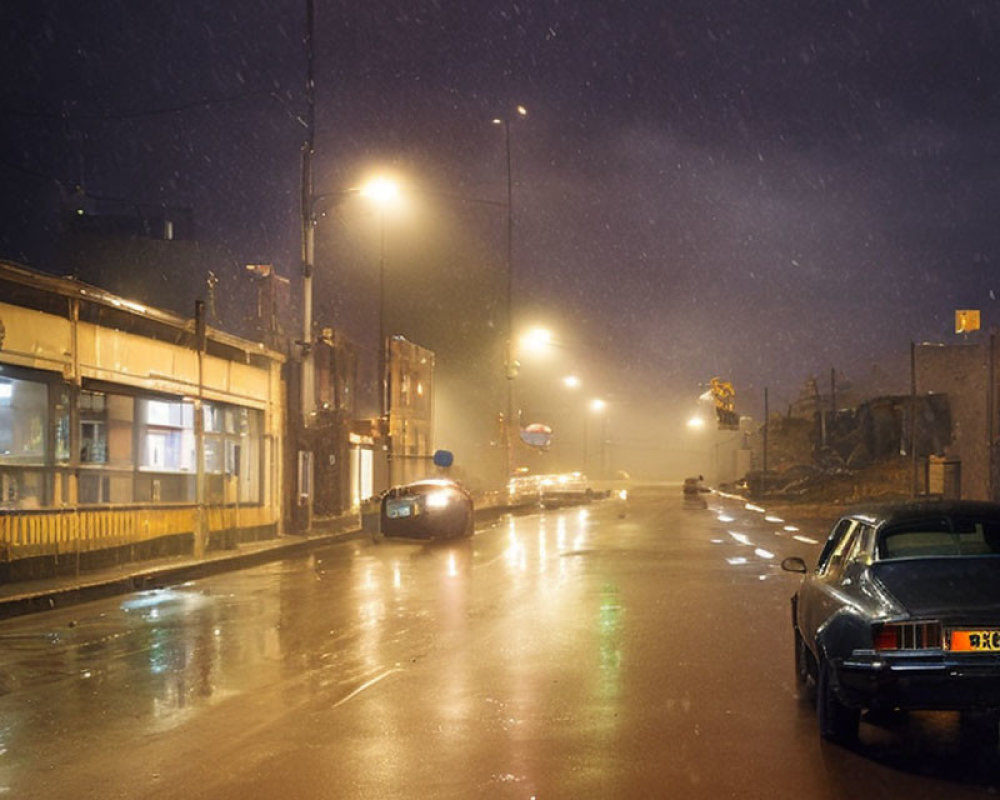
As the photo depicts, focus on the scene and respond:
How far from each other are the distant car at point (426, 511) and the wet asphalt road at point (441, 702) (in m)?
12.4

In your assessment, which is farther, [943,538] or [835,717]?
[943,538]

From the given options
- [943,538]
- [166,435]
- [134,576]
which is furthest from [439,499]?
[943,538]

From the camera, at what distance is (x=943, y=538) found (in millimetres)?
8719

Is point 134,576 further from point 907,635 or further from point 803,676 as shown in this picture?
point 907,635

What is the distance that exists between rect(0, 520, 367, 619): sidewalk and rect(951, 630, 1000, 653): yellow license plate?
13382mm

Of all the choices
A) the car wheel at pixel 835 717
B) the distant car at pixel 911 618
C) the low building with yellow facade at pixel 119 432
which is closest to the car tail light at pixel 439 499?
the low building with yellow facade at pixel 119 432

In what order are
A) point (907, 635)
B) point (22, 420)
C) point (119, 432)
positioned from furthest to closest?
point (119, 432) → point (22, 420) → point (907, 635)

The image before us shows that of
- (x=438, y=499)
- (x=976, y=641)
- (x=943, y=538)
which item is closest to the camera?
(x=976, y=641)

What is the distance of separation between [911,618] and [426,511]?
25264 millimetres

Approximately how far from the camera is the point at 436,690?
10383 millimetres

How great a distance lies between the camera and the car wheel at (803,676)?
9.96 meters

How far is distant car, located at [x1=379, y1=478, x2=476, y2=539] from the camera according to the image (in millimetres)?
32219

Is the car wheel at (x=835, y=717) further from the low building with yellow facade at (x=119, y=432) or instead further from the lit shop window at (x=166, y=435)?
the lit shop window at (x=166, y=435)

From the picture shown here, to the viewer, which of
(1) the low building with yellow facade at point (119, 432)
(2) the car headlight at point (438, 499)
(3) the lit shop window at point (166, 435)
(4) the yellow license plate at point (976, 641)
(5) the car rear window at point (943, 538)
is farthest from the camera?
(2) the car headlight at point (438, 499)
